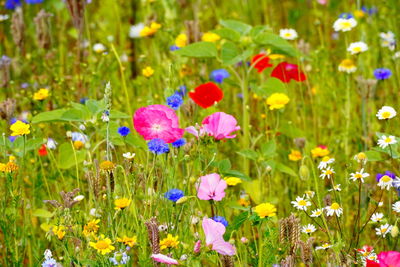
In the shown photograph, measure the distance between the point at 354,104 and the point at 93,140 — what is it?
116 cm

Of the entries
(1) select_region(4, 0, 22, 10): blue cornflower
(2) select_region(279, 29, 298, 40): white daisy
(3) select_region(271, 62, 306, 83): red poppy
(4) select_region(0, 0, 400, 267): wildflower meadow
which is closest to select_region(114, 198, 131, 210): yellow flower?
(4) select_region(0, 0, 400, 267): wildflower meadow

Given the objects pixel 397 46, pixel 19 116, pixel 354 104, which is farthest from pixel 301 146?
pixel 19 116

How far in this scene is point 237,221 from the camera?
180 cm

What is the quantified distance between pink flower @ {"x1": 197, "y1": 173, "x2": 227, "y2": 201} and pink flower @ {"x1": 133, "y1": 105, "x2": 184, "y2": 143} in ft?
0.46

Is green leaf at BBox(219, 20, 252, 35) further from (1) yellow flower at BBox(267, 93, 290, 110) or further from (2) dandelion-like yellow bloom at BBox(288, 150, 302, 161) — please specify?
(2) dandelion-like yellow bloom at BBox(288, 150, 302, 161)

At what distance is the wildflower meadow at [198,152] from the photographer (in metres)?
1.75

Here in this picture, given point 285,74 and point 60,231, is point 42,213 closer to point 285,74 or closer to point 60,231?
point 60,231

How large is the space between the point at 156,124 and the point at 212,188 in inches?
9.0

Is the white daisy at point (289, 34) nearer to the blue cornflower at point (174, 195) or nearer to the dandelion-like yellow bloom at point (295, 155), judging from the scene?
the dandelion-like yellow bloom at point (295, 155)

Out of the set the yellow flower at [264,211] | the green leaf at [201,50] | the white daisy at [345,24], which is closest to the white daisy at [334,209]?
the yellow flower at [264,211]

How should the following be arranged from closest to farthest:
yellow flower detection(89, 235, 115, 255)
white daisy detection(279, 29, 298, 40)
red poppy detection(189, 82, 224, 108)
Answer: yellow flower detection(89, 235, 115, 255), red poppy detection(189, 82, 224, 108), white daisy detection(279, 29, 298, 40)

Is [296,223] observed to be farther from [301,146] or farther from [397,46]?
[397,46]

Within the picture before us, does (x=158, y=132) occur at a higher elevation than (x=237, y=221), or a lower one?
higher

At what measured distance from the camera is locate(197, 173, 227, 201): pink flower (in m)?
1.85
